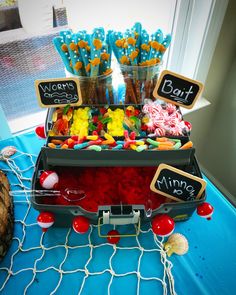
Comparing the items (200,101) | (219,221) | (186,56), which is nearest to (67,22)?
(186,56)

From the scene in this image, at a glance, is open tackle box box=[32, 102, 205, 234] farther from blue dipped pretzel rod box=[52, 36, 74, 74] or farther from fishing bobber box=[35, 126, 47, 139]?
blue dipped pretzel rod box=[52, 36, 74, 74]

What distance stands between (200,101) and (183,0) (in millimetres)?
437

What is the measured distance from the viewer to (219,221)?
659mm

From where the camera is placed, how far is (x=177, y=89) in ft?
2.15

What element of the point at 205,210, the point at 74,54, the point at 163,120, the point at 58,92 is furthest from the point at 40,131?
the point at 205,210

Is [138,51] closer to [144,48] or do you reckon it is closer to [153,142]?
[144,48]

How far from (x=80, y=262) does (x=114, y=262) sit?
83mm


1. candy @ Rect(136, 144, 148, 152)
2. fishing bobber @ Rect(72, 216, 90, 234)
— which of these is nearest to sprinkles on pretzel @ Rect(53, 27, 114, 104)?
candy @ Rect(136, 144, 148, 152)

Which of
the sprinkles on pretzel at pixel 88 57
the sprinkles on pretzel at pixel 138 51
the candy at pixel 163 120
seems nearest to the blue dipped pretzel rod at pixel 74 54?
the sprinkles on pretzel at pixel 88 57

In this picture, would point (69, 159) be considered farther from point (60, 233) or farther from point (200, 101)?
point (200, 101)

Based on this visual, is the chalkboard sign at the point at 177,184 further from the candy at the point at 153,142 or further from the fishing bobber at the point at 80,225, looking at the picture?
the fishing bobber at the point at 80,225

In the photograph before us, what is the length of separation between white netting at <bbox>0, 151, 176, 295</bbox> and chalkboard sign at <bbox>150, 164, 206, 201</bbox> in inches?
5.8

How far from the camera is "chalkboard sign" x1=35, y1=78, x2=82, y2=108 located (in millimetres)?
638

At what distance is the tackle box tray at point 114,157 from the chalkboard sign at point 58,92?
18 cm
